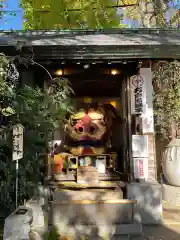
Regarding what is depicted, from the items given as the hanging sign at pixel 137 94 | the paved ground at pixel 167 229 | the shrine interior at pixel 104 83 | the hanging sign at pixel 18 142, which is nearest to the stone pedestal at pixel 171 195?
the paved ground at pixel 167 229

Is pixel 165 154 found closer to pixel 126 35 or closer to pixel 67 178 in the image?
pixel 67 178

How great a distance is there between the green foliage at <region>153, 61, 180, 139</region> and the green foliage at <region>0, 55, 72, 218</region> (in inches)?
126

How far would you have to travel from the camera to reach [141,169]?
631 centimetres

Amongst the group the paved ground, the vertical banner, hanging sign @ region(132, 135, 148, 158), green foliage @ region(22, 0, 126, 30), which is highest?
green foliage @ region(22, 0, 126, 30)

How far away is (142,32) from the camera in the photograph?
6.47 m

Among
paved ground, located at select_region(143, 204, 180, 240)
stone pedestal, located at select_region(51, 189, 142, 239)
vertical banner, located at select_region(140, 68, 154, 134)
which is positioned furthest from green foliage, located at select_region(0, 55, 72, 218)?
paved ground, located at select_region(143, 204, 180, 240)

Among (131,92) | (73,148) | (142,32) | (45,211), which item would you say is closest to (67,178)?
(73,148)

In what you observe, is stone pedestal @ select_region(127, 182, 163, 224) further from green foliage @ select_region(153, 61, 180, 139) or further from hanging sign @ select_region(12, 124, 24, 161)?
hanging sign @ select_region(12, 124, 24, 161)

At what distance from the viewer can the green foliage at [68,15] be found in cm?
1691

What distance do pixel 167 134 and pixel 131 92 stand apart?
2890mm

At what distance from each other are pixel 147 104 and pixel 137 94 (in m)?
0.34

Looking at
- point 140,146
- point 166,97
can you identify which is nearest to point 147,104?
point 140,146

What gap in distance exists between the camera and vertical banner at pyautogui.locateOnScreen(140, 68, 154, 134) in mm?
6414

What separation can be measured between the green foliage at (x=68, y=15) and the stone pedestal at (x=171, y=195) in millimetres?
11917
